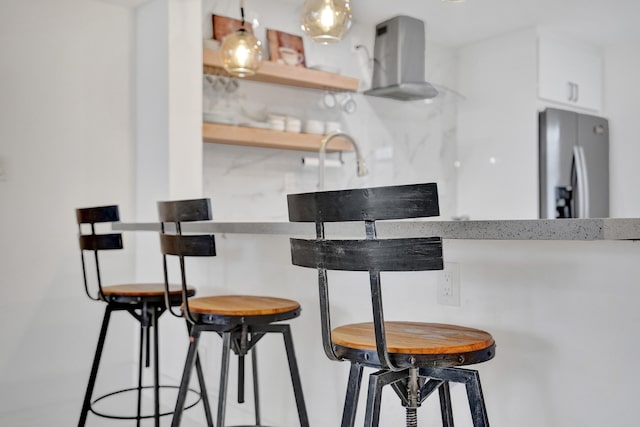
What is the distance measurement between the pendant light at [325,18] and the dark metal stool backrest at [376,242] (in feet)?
4.12

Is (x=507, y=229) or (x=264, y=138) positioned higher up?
(x=264, y=138)

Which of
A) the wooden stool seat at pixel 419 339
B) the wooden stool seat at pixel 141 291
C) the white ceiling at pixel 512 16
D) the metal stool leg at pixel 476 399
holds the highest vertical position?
the white ceiling at pixel 512 16

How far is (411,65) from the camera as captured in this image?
4336 millimetres

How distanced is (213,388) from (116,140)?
1555mm

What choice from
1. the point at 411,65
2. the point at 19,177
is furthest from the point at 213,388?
the point at 411,65

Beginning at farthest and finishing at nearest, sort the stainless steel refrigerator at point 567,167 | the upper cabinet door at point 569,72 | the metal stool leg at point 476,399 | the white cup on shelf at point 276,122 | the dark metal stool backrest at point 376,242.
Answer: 1. the upper cabinet door at point 569,72
2. the stainless steel refrigerator at point 567,167
3. the white cup on shelf at point 276,122
4. the metal stool leg at point 476,399
5. the dark metal stool backrest at point 376,242

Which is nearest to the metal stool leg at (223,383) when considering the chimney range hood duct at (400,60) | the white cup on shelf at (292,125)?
the white cup on shelf at (292,125)

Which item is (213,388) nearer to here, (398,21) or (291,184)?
(291,184)

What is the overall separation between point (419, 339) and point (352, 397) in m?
0.20

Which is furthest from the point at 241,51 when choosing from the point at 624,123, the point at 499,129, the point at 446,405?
the point at 624,123

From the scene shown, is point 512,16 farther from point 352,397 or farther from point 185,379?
point 352,397

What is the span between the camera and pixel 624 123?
185 inches

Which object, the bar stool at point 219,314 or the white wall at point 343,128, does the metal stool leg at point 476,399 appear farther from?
the white wall at point 343,128

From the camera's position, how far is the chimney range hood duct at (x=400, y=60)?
14.0 ft
